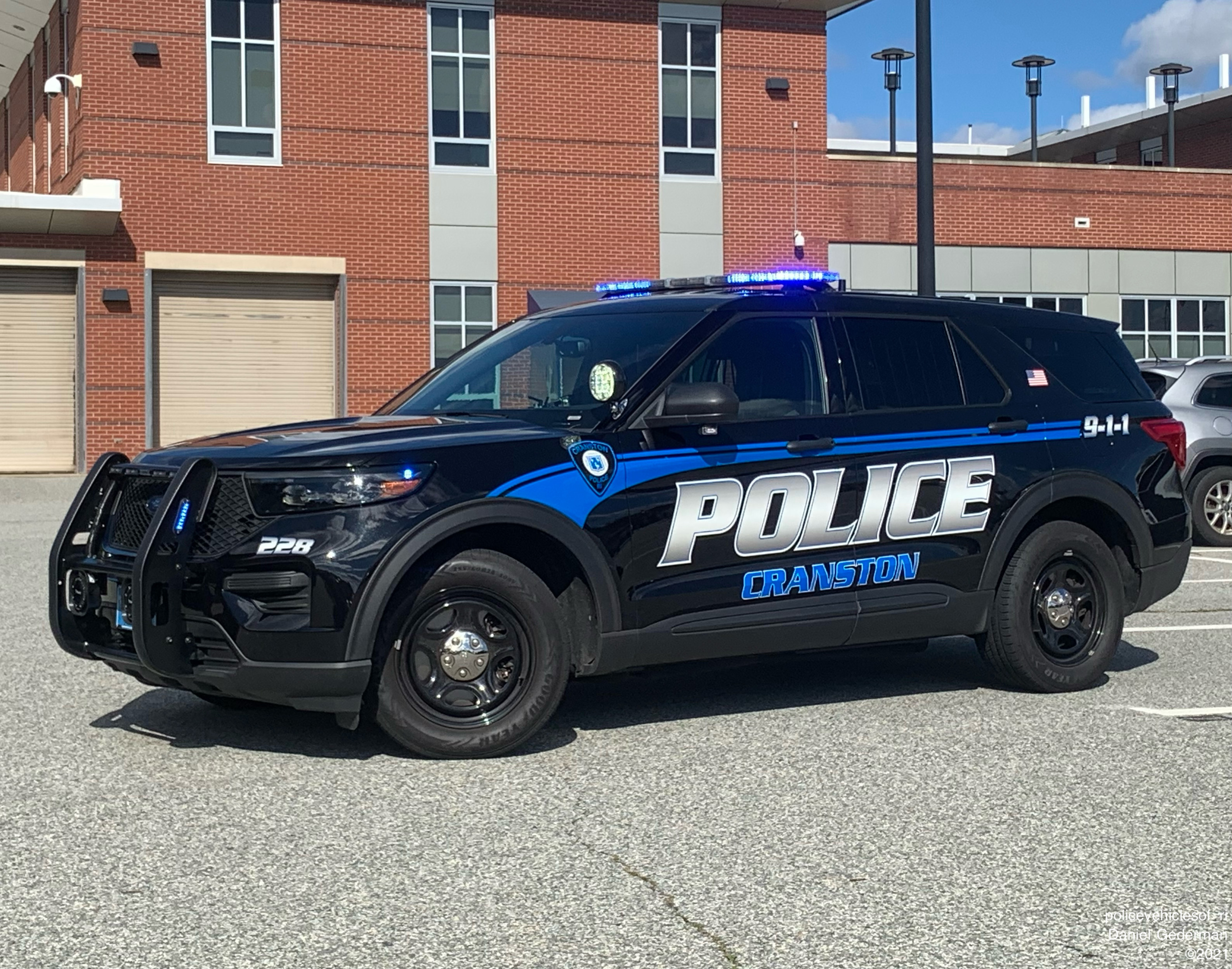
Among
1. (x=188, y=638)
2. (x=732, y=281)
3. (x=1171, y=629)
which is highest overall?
(x=732, y=281)

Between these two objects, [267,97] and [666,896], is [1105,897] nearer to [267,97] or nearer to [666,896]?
[666,896]

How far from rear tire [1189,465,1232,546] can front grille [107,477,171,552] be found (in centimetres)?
1119

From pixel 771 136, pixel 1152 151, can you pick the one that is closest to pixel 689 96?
pixel 771 136

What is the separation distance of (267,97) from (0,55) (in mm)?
9392

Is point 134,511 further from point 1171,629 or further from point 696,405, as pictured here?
point 1171,629

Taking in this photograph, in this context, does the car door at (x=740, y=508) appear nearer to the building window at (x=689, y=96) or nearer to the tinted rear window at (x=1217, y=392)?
the tinted rear window at (x=1217, y=392)

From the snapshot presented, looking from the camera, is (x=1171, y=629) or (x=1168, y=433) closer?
(x=1168, y=433)

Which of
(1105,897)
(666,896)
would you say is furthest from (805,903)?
(1105,897)

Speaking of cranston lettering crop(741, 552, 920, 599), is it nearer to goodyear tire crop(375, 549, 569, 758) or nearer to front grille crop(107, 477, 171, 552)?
goodyear tire crop(375, 549, 569, 758)

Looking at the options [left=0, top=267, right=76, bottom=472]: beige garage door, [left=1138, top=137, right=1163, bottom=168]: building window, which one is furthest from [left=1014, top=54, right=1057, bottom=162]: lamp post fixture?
[left=0, top=267, right=76, bottom=472]: beige garage door

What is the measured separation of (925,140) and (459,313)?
11.2 metres

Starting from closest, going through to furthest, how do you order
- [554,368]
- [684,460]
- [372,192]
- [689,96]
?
1. [684,460]
2. [554,368]
3. [372,192]
4. [689,96]

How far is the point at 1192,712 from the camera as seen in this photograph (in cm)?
715

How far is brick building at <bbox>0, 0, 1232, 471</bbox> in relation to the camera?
24.8 m
